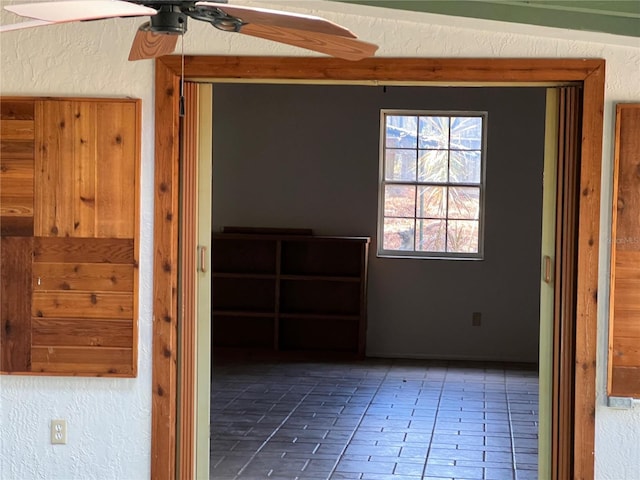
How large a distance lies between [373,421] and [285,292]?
331 centimetres

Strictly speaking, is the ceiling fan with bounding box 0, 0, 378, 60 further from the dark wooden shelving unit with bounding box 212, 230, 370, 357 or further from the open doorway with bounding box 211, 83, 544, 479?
the dark wooden shelving unit with bounding box 212, 230, 370, 357

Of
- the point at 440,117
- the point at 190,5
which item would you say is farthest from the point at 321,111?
the point at 190,5

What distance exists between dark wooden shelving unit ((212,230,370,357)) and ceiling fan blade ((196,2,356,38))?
23.4 feet

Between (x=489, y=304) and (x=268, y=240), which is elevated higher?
(x=268, y=240)

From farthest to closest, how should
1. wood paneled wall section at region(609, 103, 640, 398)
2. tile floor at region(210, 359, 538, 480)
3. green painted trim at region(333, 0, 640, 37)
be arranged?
1. tile floor at region(210, 359, 538, 480)
2. wood paneled wall section at region(609, 103, 640, 398)
3. green painted trim at region(333, 0, 640, 37)

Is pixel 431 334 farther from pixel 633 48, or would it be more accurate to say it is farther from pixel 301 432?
pixel 633 48

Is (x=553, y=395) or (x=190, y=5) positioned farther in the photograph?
(x=553, y=395)

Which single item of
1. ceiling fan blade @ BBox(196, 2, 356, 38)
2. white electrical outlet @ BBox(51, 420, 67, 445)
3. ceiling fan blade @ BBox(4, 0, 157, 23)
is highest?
ceiling fan blade @ BBox(4, 0, 157, 23)

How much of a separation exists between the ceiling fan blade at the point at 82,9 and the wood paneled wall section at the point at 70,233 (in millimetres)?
2063

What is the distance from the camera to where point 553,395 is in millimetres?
4465

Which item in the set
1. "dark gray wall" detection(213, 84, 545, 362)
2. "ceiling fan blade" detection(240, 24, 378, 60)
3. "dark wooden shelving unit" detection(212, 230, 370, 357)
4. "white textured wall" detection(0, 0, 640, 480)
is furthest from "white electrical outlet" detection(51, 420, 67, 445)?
"dark gray wall" detection(213, 84, 545, 362)

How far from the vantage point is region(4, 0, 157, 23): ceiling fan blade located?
2.36 metres

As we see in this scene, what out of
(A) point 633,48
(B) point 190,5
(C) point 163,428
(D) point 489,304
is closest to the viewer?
(B) point 190,5

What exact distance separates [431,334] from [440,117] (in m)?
2.32
